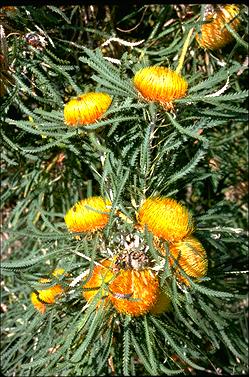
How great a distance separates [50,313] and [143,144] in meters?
0.33

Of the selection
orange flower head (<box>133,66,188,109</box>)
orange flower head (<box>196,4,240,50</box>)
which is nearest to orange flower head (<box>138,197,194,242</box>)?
orange flower head (<box>133,66,188,109</box>)

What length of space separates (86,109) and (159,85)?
105mm

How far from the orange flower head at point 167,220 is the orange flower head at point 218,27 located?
33 cm

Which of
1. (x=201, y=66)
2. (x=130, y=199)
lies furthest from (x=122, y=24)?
(x=130, y=199)

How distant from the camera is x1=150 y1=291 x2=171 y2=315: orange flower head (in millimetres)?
810

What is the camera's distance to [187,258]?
0.76 meters

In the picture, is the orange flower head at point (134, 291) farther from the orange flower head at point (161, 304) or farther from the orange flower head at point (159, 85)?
the orange flower head at point (159, 85)

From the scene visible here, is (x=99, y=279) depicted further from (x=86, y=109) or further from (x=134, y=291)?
(x=86, y=109)

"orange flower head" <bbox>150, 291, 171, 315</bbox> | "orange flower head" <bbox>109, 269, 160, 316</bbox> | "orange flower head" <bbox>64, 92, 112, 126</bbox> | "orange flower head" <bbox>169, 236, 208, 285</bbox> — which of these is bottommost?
"orange flower head" <bbox>150, 291, 171, 315</bbox>

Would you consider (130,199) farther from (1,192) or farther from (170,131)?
(1,192)

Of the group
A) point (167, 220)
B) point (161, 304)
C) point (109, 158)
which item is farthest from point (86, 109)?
point (161, 304)

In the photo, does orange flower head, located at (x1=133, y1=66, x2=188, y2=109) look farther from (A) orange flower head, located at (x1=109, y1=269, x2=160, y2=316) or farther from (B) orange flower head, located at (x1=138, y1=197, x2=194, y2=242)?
(A) orange flower head, located at (x1=109, y1=269, x2=160, y2=316)

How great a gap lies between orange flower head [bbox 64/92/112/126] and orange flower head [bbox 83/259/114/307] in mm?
215

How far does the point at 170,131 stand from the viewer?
0.87 metres
